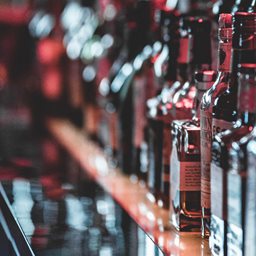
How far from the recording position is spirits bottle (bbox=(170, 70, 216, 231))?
1.11 m

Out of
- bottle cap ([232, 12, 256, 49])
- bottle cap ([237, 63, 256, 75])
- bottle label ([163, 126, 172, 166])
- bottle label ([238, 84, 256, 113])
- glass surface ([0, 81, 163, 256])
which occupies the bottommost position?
glass surface ([0, 81, 163, 256])

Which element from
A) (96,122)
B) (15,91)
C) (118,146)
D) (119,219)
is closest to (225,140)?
(119,219)

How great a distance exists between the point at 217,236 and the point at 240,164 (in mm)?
129

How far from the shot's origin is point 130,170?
174 cm

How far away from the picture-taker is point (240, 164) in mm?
880

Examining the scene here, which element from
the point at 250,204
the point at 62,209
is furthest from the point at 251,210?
the point at 62,209

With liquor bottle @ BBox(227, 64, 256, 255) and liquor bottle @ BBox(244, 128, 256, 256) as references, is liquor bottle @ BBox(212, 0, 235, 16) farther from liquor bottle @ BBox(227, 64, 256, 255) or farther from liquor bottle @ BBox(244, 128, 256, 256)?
liquor bottle @ BBox(244, 128, 256, 256)

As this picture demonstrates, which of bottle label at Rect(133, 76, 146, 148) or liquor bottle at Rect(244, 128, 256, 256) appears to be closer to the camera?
liquor bottle at Rect(244, 128, 256, 256)

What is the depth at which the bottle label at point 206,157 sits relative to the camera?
105 centimetres

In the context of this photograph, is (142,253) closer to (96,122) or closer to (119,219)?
(119,219)

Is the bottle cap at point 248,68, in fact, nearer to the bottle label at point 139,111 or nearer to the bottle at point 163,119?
the bottle at point 163,119

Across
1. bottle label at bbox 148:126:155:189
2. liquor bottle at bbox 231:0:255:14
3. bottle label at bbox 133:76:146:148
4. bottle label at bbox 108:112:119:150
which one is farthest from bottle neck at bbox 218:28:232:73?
bottle label at bbox 108:112:119:150

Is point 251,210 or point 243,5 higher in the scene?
point 243,5

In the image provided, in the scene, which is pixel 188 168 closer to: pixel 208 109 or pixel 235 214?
pixel 208 109
